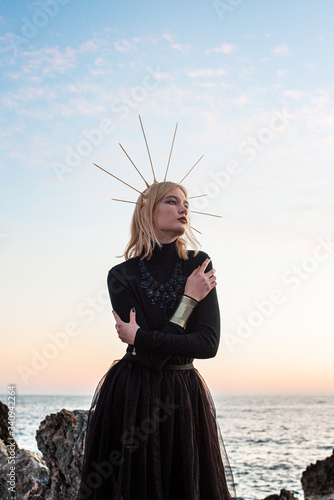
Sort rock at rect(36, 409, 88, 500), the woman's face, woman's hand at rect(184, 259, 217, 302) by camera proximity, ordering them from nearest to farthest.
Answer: woman's hand at rect(184, 259, 217, 302)
the woman's face
rock at rect(36, 409, 88, 500)

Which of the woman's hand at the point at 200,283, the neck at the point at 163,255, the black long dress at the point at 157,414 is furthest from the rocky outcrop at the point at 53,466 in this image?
the woman's hand at the point at 200,283

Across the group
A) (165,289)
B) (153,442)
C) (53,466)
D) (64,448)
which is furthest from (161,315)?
(53,466)

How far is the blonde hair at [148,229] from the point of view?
3357 mm

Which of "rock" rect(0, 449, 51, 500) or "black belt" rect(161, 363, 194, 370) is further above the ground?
"black belt" rect(161, 363, 194, 370)

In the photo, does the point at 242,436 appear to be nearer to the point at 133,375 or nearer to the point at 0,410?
the point at 0,410

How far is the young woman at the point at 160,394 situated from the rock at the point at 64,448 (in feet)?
3.70

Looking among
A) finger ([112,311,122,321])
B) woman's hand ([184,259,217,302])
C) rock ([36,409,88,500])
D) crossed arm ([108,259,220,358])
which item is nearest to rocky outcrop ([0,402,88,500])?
rock ([36,409,88,500])

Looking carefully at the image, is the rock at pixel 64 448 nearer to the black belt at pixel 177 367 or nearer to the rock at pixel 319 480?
the black belt at pixel 177 367

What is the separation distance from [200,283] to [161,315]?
1.05ft

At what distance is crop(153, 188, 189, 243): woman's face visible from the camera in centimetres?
333

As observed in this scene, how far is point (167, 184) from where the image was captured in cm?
342

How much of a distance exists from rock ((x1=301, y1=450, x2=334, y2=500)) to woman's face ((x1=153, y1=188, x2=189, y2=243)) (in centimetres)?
568

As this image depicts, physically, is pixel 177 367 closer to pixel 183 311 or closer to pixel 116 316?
pixel 183 311

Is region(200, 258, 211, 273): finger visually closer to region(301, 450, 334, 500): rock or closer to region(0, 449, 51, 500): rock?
region(0, 449, 51, 500): rock
